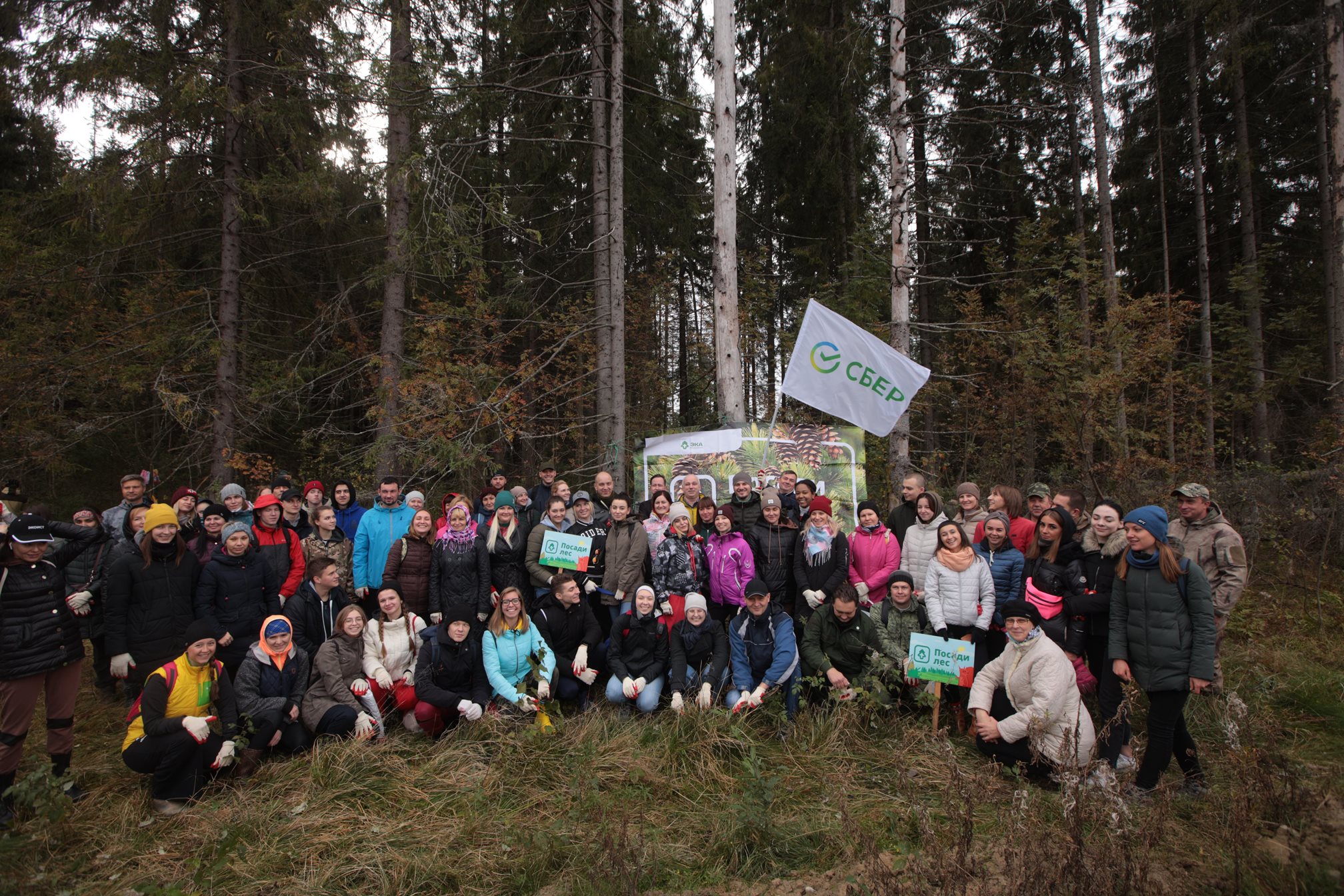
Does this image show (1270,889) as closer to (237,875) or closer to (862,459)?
(237,875)

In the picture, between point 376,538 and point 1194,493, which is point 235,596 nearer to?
point 376,538

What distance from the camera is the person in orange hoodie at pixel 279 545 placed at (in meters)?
6.37

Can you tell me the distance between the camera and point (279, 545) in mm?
6457

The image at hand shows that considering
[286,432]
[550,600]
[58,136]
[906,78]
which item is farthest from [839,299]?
[58,136]

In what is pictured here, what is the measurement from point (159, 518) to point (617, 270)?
628 cm

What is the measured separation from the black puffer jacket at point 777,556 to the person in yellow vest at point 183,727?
14.2ft

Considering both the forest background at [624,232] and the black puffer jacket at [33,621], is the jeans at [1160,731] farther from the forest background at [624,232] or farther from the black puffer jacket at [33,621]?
the black puffer jacket at [33,621]

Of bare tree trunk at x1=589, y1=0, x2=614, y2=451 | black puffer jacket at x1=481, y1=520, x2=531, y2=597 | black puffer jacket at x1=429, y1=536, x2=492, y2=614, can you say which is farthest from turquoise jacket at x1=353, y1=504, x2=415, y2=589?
bare tree trunk at x1=589, y1=0, x2=614, y2=451

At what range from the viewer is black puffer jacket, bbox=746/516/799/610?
6.52 meters

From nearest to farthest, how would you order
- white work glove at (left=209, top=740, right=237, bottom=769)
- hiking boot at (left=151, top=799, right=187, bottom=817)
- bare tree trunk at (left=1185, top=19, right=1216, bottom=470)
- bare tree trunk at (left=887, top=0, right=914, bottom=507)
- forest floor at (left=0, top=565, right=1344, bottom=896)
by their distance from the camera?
forest floor at (left=0, top=565, right=1344, bottom=896)
hiking boot at (left=151, top=799, right=187, bottom=817)
white work glove at (left=209, top=740, right=237, bottom=769)
bare tree trunk at (left=887, top=0, right=914, bottom=507)
bare tree trunk at (left=1185, top=19, right=1216, bottom=470)

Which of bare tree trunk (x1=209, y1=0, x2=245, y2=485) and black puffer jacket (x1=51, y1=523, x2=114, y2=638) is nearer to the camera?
black puffer jacket (x1=51, y1=523, x2=114, y2=638)

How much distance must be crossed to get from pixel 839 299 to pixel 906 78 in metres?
5.55

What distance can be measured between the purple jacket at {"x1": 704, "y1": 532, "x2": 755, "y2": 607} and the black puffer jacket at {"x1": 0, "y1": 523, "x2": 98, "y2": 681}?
484cm

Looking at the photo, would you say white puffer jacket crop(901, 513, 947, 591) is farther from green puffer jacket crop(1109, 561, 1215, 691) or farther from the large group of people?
green puffer jacket crop(1109, 561, 1215, 691)
